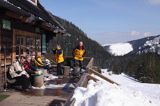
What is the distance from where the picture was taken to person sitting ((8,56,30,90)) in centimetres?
1360

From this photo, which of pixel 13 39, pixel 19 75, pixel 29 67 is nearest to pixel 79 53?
pixel 29 67

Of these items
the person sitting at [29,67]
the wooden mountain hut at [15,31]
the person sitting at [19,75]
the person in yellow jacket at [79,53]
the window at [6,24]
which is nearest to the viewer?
the wooden mountain hut at [15,31]

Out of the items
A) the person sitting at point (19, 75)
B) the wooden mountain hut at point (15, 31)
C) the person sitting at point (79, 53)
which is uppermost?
the wooden mountain hut at point (15, 31)

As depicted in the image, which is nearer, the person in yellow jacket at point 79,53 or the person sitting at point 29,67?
the person sitting at point 29,67

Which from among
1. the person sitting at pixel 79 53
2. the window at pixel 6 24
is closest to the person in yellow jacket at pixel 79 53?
the person sitting at pixel 79 53

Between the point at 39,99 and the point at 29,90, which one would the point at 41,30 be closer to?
the point at 29,90

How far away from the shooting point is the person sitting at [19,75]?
13.6 metres

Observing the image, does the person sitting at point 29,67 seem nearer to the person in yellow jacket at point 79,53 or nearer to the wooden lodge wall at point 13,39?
the wooden lodge wall at point 13,39

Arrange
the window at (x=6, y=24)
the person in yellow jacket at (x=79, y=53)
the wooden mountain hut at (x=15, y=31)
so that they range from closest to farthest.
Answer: the wooden mountain hut at (x=15, y=31), the window at (x=6, y=24), the person in yellow jacket at (x=79, y=53)

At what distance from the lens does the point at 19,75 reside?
1358 centimetres

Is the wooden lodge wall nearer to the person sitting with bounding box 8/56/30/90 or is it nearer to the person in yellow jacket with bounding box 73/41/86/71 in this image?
the person sitting with bounding box 8/56/30/90

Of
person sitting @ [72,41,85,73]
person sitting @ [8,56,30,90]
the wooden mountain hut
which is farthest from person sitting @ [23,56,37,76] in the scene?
person sitting @ [72,41,85,73]

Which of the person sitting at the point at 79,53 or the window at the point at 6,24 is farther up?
the window at the point at 6,24

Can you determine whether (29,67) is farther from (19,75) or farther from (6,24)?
(6,24)
